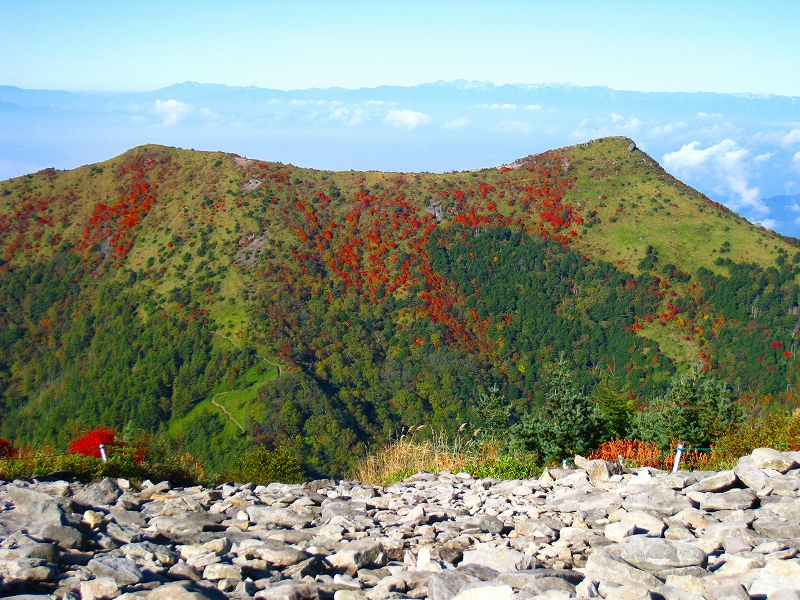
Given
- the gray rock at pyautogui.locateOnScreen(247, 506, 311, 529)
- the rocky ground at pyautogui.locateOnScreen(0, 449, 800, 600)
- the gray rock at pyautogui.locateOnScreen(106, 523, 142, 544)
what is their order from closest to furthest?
the rocky ground at pyautogui.locateOnScreen(0, 449, 800, 600) < the gray rock at pyautogui.locateOnScreen(106, 523, 142, 544) < the gray rock at pyautogui.locateOnScreen(247, 506, 311, 529)

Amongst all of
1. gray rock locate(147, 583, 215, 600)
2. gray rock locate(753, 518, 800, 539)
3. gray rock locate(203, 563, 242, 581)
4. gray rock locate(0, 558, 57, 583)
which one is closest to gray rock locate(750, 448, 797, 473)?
gray rock locate(753, 518, 800, 539)

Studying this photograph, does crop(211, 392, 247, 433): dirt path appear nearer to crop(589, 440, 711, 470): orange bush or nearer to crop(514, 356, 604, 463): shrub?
crop(514, 356, 604, 463): shrub

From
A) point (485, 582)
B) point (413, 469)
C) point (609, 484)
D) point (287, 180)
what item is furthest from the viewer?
point (287, 180)

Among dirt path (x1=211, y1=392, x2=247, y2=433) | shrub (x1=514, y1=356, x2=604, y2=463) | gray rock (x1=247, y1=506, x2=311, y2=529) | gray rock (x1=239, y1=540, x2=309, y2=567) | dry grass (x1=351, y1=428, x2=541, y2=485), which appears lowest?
dirt path (x1=211, y1=392, x2=247, y2=433)

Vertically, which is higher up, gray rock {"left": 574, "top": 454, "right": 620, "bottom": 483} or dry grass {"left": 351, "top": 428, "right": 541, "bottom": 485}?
gray rock {"left": 574, "top": 454, "right": 620, "bottom": 483}

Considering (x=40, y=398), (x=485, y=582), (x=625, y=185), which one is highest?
(x=625, y=185)

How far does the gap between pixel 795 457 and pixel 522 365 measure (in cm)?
6334

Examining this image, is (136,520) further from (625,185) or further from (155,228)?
(625,185)

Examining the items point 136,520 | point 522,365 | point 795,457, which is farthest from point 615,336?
point 136,520

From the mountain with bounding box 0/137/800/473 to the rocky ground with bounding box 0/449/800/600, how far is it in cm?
4292

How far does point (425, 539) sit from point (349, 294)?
6746cm

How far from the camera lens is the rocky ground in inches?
253

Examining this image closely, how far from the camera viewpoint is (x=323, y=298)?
74062 millimetres

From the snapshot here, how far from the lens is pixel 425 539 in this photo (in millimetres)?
8469
